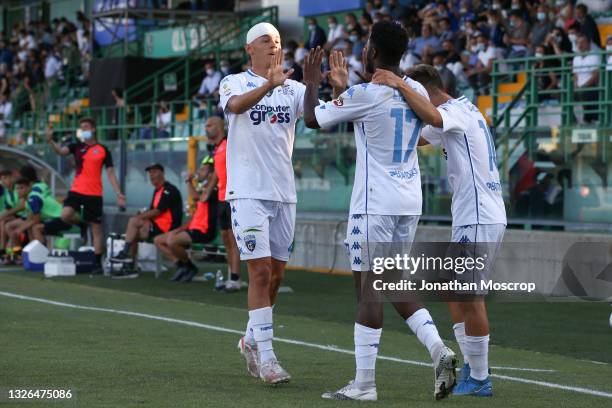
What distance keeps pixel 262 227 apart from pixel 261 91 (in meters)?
0.91

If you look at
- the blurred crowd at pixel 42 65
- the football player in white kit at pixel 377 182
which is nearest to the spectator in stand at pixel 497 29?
the football player in white kit at pixel 377 182

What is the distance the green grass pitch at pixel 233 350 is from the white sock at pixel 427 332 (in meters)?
0.31

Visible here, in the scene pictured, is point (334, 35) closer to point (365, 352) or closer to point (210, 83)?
point (210, 83)

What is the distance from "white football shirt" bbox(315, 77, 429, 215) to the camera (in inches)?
308

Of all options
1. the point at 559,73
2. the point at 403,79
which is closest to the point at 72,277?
the point at 559,73

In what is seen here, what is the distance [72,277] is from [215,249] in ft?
6.92

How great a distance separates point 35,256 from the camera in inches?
773

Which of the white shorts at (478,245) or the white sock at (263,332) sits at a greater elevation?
the white shorts at (478,245)

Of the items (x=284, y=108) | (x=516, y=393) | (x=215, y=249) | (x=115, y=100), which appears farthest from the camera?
(x=115, y=100)

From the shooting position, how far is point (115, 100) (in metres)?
32.6

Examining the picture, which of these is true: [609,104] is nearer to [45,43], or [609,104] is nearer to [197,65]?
[197,65]

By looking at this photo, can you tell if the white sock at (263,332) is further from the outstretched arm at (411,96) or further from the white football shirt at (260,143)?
the outstretched arm at (411,96)

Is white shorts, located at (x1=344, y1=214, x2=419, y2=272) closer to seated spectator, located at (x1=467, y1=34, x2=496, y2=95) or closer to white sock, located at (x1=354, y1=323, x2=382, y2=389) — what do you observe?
white sock, located at (x1=354, y1=323, x2=382, y2=389)

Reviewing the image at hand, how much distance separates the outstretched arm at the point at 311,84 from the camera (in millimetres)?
7988
